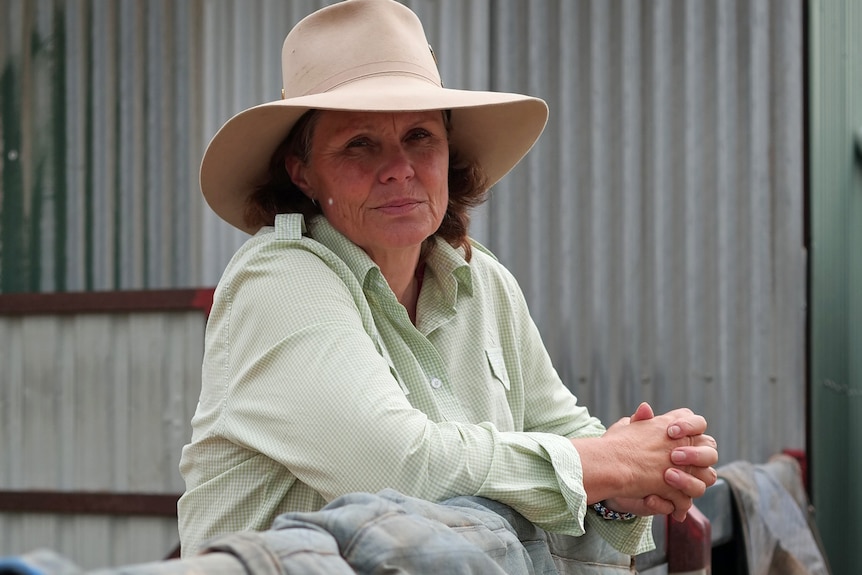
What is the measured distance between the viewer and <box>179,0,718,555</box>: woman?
6.71 feet

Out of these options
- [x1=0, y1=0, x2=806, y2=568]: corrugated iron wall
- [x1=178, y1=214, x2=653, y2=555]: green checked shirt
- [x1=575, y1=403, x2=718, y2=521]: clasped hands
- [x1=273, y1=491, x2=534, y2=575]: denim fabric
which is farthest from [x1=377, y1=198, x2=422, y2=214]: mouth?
[x1=0, y1=0, x2=806, y2=568]: corrugated iron wall

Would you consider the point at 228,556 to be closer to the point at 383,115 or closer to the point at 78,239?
the point at 383,115

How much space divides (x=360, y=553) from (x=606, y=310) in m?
3.81

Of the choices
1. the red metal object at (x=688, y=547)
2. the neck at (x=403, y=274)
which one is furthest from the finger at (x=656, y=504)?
the red metal object at (x=688, y=547)

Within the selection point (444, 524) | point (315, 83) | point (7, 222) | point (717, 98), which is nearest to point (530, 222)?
point (717, 98)

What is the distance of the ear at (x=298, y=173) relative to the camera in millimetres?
2621

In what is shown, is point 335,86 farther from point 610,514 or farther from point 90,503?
point 90,503

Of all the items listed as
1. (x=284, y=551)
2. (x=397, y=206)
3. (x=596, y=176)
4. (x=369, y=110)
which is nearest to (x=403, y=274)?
(x=397, y=206)

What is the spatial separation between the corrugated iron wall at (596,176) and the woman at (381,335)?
7.07 ft

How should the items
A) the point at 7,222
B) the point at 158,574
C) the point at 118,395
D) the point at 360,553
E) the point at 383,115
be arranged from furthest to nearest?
the point at 7,222, the point at 118,395, the point at 383,115, the point at 360,553, the point at 158,574

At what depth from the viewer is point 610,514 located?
243cm

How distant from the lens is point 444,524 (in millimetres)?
1689

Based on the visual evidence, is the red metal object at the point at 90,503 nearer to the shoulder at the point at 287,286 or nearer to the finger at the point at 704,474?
the shoulder at the point at 287,286

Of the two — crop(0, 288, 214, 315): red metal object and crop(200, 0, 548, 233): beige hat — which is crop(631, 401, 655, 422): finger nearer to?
crop(200, 0, 548, 233): beige hat
